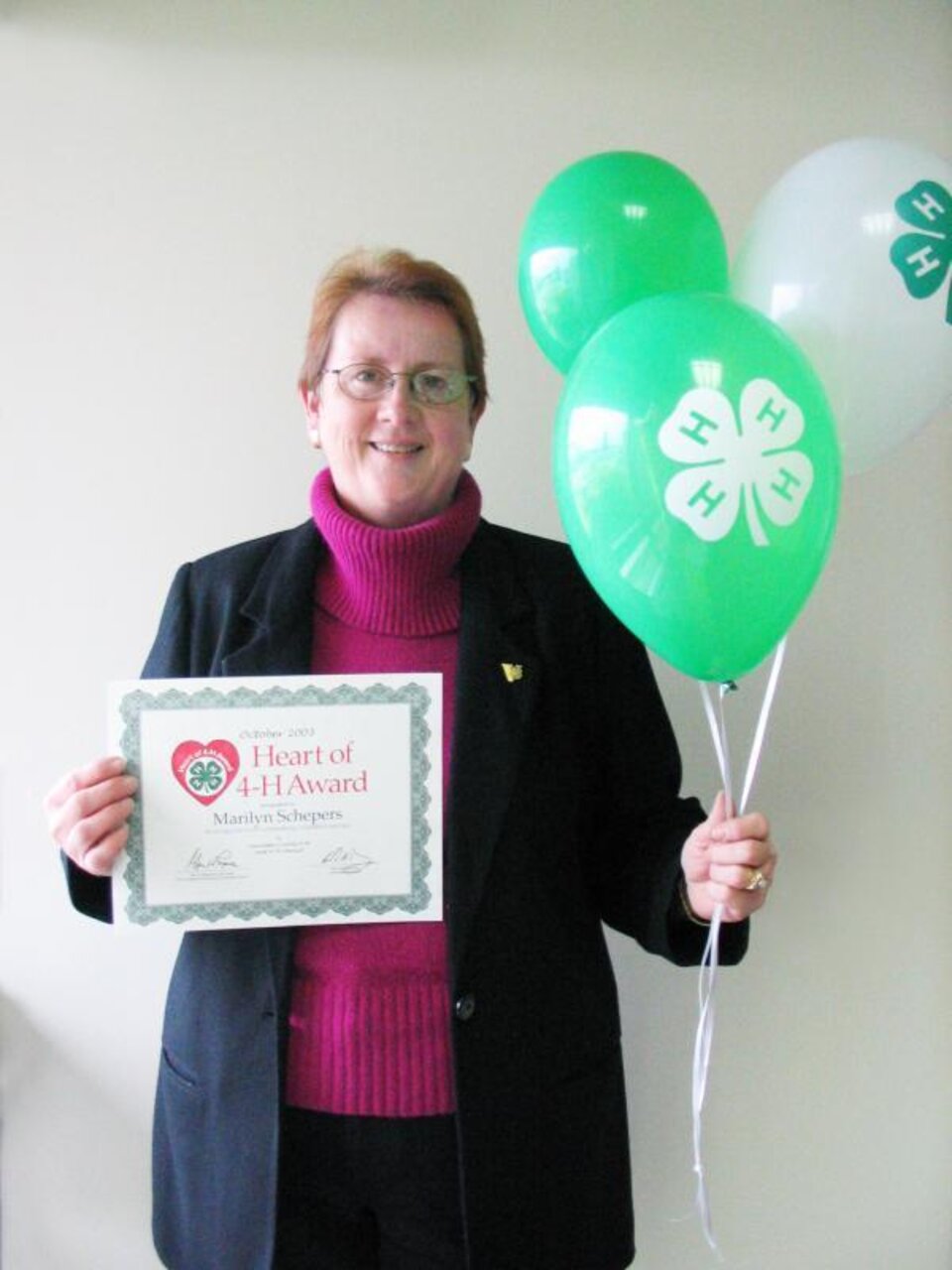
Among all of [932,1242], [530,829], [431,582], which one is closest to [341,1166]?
[530,829]

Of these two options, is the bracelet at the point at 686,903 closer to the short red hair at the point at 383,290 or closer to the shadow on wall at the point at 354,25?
the short red hair at the point at 383,290

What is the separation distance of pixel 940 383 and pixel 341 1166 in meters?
1.02

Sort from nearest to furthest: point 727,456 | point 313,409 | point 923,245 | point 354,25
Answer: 1. point 727,456
2. point 923,245
3. point 313,409
4. point 354,25

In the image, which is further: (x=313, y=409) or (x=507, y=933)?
(x=313, y=409)

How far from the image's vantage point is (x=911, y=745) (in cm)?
153

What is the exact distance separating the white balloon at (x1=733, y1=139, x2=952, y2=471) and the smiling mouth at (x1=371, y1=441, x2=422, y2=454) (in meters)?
0.39

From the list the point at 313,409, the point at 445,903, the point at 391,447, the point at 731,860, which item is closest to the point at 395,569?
the point at 391,447

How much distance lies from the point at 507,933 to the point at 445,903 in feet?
0.24

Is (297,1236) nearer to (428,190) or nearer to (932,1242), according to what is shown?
(932,1242)

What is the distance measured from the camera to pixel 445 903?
104 centimetres

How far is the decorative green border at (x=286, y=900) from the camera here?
1021 mm

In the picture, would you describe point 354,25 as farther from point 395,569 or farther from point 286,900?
point 286,900

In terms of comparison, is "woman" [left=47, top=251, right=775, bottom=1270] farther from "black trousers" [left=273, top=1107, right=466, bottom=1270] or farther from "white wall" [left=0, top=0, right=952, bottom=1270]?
"white wall" [left=0, top=0, right=952, bottom=1270]

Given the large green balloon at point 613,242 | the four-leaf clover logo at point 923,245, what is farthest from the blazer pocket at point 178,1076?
the four-leaf clover logo at point 923,245
